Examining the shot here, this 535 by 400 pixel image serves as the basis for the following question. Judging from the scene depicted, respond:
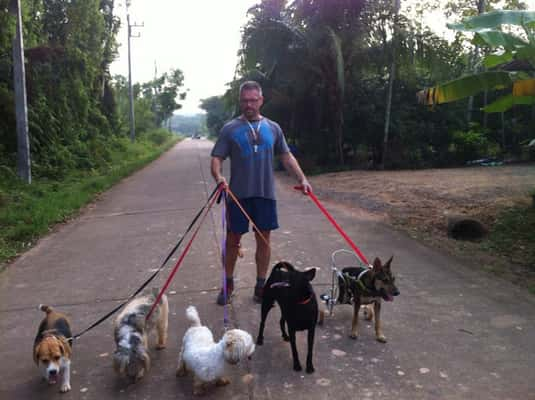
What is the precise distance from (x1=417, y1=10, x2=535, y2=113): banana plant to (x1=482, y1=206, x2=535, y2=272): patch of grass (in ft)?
6.08

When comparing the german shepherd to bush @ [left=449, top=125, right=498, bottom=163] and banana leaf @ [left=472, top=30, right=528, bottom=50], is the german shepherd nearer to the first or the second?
banana leaf @ [left=472, top=30, right=528, bottom=50]

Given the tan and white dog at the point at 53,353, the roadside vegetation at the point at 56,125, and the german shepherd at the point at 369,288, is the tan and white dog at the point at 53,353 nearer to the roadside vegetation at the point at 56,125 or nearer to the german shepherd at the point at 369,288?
the german shepherd at the point at 369,288

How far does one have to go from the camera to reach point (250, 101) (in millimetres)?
4066

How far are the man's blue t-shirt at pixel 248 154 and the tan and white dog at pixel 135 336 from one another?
130cm

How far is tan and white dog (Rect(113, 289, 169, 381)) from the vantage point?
3.14 meters

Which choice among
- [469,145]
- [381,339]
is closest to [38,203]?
[381,339]

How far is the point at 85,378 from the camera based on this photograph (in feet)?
11.0

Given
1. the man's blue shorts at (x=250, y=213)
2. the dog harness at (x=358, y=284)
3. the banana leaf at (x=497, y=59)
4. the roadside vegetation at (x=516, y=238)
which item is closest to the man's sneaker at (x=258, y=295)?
the man's blue shorts at (x=250, y=213)

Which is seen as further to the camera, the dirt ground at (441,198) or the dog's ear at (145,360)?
the dirt ground at (441,198)

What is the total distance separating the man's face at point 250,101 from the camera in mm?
4055

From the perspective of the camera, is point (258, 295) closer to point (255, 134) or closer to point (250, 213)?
point (250, 213)

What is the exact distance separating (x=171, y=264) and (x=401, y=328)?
10.4ft

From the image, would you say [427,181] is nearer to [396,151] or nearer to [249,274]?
[396,151]

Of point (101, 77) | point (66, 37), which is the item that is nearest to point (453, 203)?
point (66, 37)
